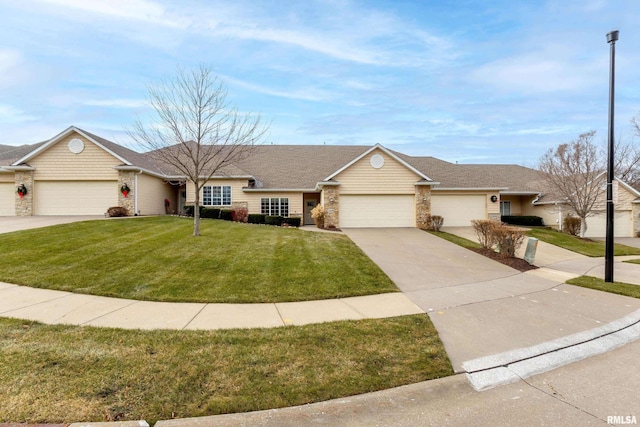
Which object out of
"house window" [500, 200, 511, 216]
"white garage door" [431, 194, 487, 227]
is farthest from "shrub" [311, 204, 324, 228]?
"house window" [500, 200, 511, 216]

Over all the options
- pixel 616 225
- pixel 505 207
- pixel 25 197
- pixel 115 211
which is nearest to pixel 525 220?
pixel 505 207

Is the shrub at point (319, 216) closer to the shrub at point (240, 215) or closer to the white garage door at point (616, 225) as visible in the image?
the shrub at point (240, 215)

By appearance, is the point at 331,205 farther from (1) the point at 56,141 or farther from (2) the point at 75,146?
(1) the point at 56,141

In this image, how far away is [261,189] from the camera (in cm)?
2128

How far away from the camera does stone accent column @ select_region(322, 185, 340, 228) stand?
755 inches

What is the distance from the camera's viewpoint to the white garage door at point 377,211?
19500 millimetres

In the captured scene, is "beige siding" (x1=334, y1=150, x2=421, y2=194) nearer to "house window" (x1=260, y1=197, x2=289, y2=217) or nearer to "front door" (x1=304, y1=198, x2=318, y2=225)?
"front door" (x1=304, y1=198, x2=318, y2=225)

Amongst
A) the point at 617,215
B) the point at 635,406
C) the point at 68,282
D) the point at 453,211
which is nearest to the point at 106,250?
the point at 68,282

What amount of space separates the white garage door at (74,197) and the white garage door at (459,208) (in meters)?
20.9

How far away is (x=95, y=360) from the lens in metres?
3.63

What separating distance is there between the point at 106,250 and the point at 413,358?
959 centimetres

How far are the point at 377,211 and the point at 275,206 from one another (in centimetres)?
713

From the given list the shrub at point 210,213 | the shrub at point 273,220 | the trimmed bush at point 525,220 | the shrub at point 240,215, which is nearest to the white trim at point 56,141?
the shrub at point 210,213

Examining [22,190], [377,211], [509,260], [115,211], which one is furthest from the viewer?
[377,211]
